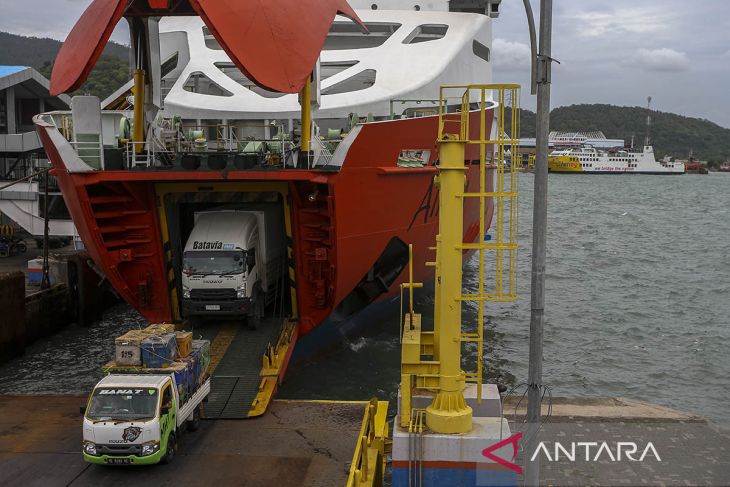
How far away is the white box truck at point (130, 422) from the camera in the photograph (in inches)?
437

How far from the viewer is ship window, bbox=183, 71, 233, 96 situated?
2195 centimetres

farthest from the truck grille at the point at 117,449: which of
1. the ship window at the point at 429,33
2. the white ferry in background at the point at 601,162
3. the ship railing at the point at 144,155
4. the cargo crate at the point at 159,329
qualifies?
the white ferry in background at the point at 601,162

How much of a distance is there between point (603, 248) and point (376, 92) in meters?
26.3

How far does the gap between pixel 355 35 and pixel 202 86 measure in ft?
17.7

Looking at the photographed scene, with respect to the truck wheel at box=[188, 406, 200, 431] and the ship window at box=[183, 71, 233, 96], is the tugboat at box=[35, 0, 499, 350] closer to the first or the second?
the ship window at box=[183, 71, 233, 96]

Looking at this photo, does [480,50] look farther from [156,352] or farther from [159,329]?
[156,352]

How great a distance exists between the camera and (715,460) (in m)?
11.1

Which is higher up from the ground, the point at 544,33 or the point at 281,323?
the point at 544,33

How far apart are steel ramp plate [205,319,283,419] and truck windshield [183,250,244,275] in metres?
1.51

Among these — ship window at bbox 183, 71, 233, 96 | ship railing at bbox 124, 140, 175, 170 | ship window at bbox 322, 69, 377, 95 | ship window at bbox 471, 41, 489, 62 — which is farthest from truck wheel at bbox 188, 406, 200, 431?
ship window at bbox 471, 41, 489, 62

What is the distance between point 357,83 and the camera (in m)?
22.9

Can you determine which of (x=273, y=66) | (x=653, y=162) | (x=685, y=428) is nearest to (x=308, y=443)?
(x=685, y=428)

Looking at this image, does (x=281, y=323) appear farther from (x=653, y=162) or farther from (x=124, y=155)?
(x=653, y=162)

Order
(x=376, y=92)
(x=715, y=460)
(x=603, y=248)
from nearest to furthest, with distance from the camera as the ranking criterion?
(x=715, y=460) < (x=376, y=92) < (x=603, y=248)
